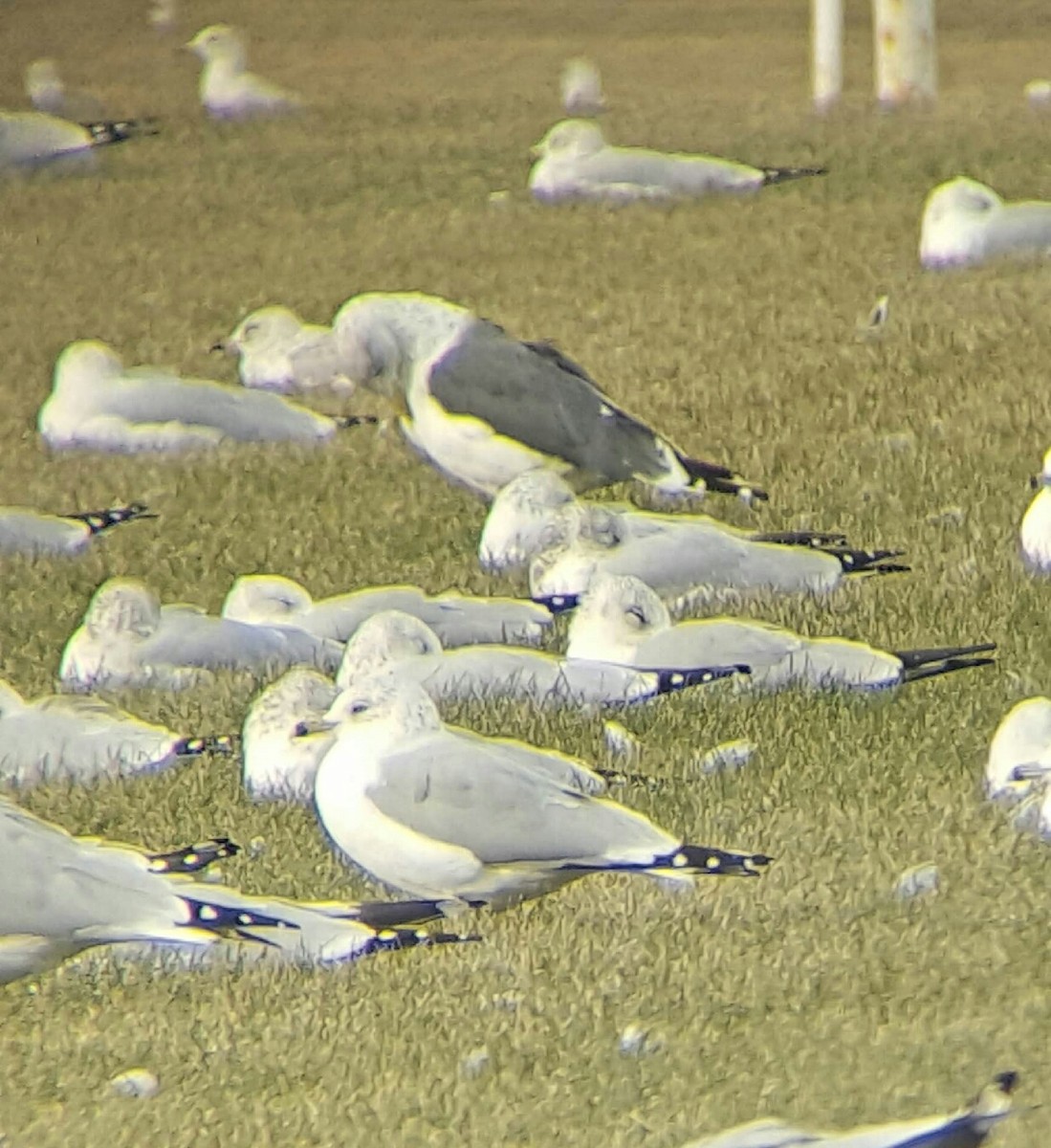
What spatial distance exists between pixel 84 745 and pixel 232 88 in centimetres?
600

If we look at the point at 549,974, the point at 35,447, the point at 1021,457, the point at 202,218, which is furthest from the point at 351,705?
the point at 202,218

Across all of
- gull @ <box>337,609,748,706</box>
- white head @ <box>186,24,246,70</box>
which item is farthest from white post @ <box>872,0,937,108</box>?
gull @ <box>337,609,748,706</box>

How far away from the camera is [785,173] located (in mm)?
6863

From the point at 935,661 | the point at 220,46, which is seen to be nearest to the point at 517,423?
the point at 935,661

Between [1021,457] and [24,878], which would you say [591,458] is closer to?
[1021,457]

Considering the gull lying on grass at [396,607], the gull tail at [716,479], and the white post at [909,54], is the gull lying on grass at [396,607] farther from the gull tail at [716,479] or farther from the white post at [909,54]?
the white post at [909,54]

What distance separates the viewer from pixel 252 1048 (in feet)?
6.97

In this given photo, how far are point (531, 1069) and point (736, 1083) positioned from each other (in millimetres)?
180

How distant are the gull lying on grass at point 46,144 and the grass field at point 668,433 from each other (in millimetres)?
123

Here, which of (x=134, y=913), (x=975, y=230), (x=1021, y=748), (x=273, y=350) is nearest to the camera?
(x=134, y=913)

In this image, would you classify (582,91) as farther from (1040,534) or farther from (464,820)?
(464,820)

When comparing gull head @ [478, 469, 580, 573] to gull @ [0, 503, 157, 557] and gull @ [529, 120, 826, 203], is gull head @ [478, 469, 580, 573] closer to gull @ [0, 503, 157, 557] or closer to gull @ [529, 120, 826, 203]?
gull @ [0, 503, 157, 557]

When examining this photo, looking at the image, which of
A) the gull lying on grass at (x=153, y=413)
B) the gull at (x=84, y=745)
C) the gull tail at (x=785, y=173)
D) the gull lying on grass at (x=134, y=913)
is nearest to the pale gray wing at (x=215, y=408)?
the gull lying on grass at (x=153, y=413)

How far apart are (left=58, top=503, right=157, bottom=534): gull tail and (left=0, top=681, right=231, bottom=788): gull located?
1083 mm
